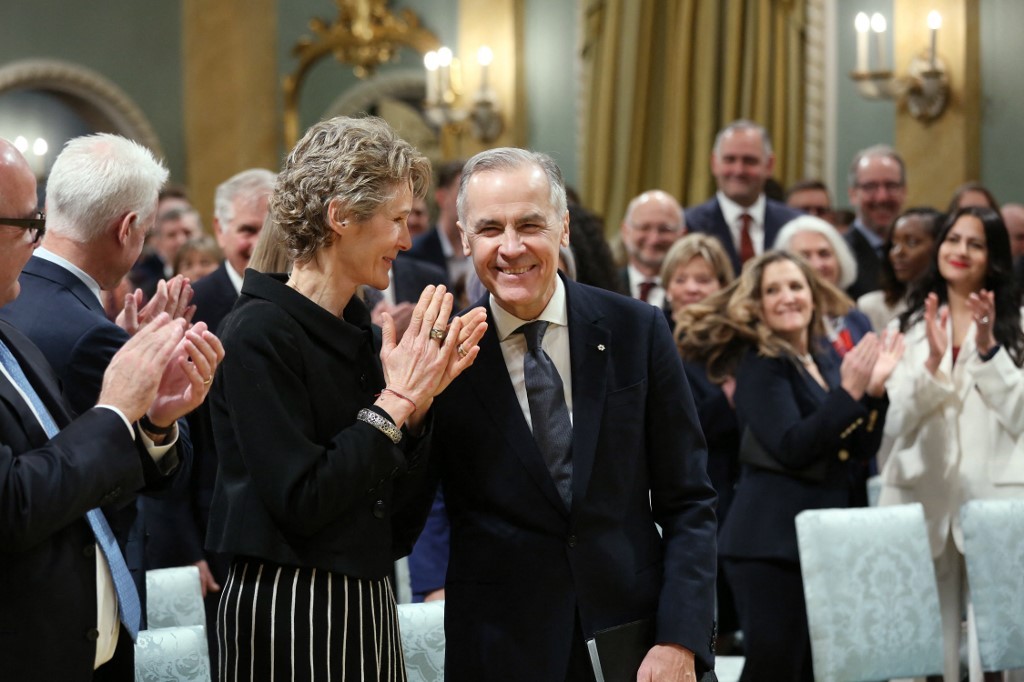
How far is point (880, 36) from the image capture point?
21.3 ft

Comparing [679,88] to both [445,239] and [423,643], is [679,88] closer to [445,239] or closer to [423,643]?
[445,239]

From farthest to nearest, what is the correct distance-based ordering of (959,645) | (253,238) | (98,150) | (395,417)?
1. (959,645)
2. (253,238)
3. (98,150)
4. (395,417)

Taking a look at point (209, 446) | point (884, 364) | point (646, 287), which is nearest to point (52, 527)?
point (209, 446)

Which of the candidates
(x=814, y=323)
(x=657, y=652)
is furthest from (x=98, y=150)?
(x=814, y=323)

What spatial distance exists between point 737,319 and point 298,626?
2.37 m

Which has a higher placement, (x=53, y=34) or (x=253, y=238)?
(x=53, y=34)

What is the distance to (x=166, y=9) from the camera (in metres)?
9.79

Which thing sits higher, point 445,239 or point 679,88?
point 679,88

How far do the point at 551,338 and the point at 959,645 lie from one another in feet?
7.63

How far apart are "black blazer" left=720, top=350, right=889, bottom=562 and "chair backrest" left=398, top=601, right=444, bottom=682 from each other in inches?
54.9

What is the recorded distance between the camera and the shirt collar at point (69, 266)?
2615 millimetres

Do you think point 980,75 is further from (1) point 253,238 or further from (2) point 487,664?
(2) point 487,664

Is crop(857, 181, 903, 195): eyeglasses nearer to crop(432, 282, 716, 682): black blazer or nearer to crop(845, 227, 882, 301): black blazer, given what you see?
crop(845, 227, 882, 301): black blazer

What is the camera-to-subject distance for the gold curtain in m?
7.27
